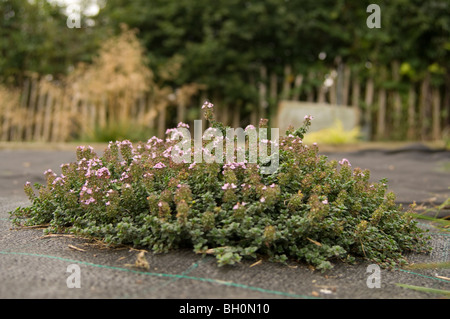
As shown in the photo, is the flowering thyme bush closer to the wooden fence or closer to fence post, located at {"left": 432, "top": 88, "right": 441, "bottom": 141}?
the wooden fence

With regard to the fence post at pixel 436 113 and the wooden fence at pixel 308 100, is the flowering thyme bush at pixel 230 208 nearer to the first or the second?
the wooden fence at pixel 308 100

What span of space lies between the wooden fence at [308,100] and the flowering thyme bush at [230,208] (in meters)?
5.13

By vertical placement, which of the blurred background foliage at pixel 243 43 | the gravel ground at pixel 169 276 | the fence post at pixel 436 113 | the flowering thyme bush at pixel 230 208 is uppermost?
the blurred background foliage at pixel 243 43

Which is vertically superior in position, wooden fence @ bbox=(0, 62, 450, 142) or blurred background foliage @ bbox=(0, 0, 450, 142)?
blurred background foliage @ bbox=(0, 0, 450, 142)

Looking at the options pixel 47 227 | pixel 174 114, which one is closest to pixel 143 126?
pixel 174 114

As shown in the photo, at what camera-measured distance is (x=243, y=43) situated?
8.34 m

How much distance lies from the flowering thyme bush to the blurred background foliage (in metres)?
5.67

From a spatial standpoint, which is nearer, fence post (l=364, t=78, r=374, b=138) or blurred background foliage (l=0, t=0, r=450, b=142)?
blurred background foliage (l=0, t=0, r=450, b=142)

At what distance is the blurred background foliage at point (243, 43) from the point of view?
25.1ft

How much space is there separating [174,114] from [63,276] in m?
7.20

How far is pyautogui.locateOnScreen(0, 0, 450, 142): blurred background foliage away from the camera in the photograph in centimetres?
765

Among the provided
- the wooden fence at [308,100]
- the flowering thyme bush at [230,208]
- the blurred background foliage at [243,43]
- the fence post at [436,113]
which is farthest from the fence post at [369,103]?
the flowering thyme bush at [230,208]

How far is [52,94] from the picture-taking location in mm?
8633

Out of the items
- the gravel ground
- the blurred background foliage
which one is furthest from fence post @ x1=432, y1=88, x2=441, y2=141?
the gravel ground
